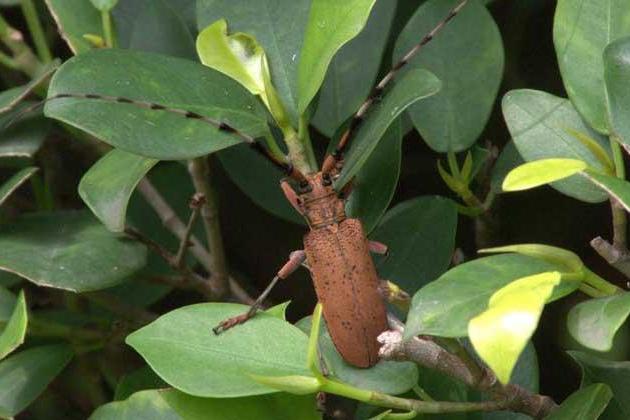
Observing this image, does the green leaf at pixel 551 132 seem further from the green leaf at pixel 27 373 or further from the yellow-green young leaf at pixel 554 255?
the green leaf at pixel 27 373

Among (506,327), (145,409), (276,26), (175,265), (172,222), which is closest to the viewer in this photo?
(506,327)

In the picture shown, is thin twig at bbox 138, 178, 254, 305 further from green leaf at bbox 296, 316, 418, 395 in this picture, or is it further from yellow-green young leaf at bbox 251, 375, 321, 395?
yellow-green young leaf at bbox 251, 375, 321, 395

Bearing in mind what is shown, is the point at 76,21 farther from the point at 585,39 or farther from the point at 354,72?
the point at 585,39

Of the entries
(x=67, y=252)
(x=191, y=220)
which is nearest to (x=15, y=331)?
(x=67, y=252)

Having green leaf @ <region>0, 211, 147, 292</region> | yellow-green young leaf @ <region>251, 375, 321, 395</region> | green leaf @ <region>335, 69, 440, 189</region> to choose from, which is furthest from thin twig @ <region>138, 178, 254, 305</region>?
yellow-green young leaf @ <region>251, 375, 321, 395</region>

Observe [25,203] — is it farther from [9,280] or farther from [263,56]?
[263,56]

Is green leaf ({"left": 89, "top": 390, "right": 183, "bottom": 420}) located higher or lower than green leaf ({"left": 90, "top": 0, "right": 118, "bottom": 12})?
lower
